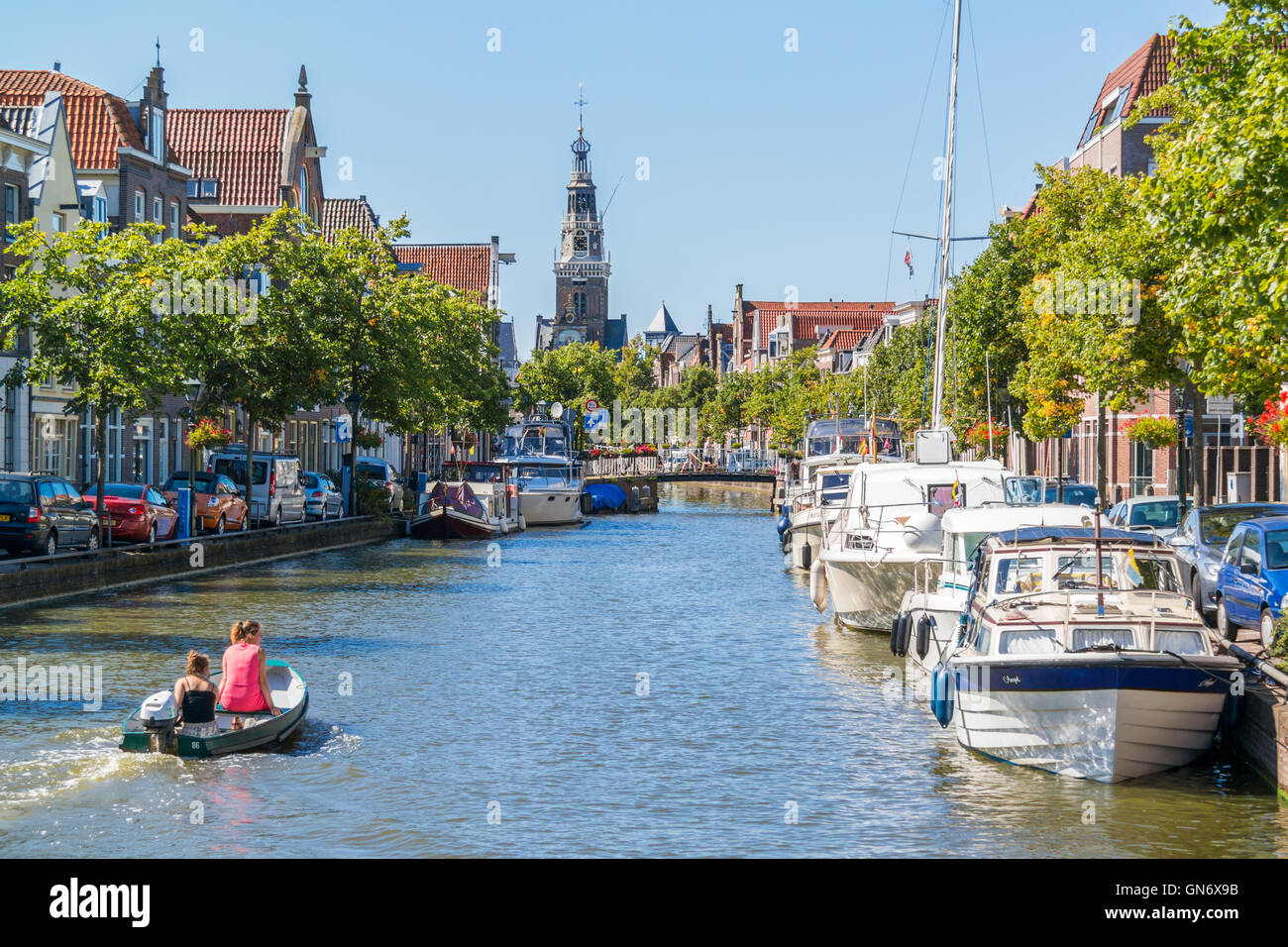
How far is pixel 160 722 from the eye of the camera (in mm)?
17750

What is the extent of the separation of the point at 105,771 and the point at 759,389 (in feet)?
419

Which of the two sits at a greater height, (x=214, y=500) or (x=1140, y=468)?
(x=1140, y=468)

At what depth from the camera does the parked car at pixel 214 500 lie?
149 ft

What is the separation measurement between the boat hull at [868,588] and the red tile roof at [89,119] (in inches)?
1715

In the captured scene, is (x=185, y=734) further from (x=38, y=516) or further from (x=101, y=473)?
(x=101, y=473)

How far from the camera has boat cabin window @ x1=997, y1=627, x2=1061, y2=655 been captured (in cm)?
1709

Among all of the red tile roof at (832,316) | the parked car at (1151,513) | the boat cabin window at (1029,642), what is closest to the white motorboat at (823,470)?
the parked car at (1151,513)

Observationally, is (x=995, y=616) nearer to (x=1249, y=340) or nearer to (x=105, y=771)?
(x=1249, y=340)

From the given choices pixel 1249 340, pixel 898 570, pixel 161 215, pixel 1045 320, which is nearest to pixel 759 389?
pixel 161 215

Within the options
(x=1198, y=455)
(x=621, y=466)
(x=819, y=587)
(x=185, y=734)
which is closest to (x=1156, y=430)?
(x=1198, y=455)

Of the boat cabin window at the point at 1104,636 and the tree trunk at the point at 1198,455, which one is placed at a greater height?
the tree trunk at the point at 1198,455

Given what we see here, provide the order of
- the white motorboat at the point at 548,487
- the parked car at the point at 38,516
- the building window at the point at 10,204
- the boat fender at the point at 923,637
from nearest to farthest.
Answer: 1. the boat fender at the point at 923,637
2. the parked car at the point at 38,516
3. the building window at the point at 10,204
4. the white motorboat at the point at 548,487

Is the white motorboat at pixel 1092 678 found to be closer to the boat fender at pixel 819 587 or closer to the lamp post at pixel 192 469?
the boat fender at pixel 819 587

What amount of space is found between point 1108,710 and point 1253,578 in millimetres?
8041
